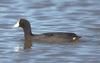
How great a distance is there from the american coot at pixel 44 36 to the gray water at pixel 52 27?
191 millimetres

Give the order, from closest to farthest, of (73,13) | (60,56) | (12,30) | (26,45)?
(60,56) < (26,45) < (12,30) < (73,13)

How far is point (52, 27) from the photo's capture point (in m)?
18.6

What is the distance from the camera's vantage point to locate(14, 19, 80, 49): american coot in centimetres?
1700

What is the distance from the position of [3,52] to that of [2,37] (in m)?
1.70

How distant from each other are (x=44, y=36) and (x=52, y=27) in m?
1.32

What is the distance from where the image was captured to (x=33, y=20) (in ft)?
63.6

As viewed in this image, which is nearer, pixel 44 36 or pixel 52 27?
pixel 44 36

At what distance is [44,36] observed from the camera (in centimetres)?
1730

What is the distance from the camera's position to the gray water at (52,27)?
15.2 metres

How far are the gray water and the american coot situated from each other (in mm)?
191

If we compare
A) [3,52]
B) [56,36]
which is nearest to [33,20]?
[56,36]

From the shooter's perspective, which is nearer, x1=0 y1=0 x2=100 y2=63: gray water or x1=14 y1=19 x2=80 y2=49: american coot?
x1=0 y1=0 x2=100 y2=63: gray water

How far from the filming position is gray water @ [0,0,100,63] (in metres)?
15.2

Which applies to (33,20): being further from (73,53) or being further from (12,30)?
(73,53)
